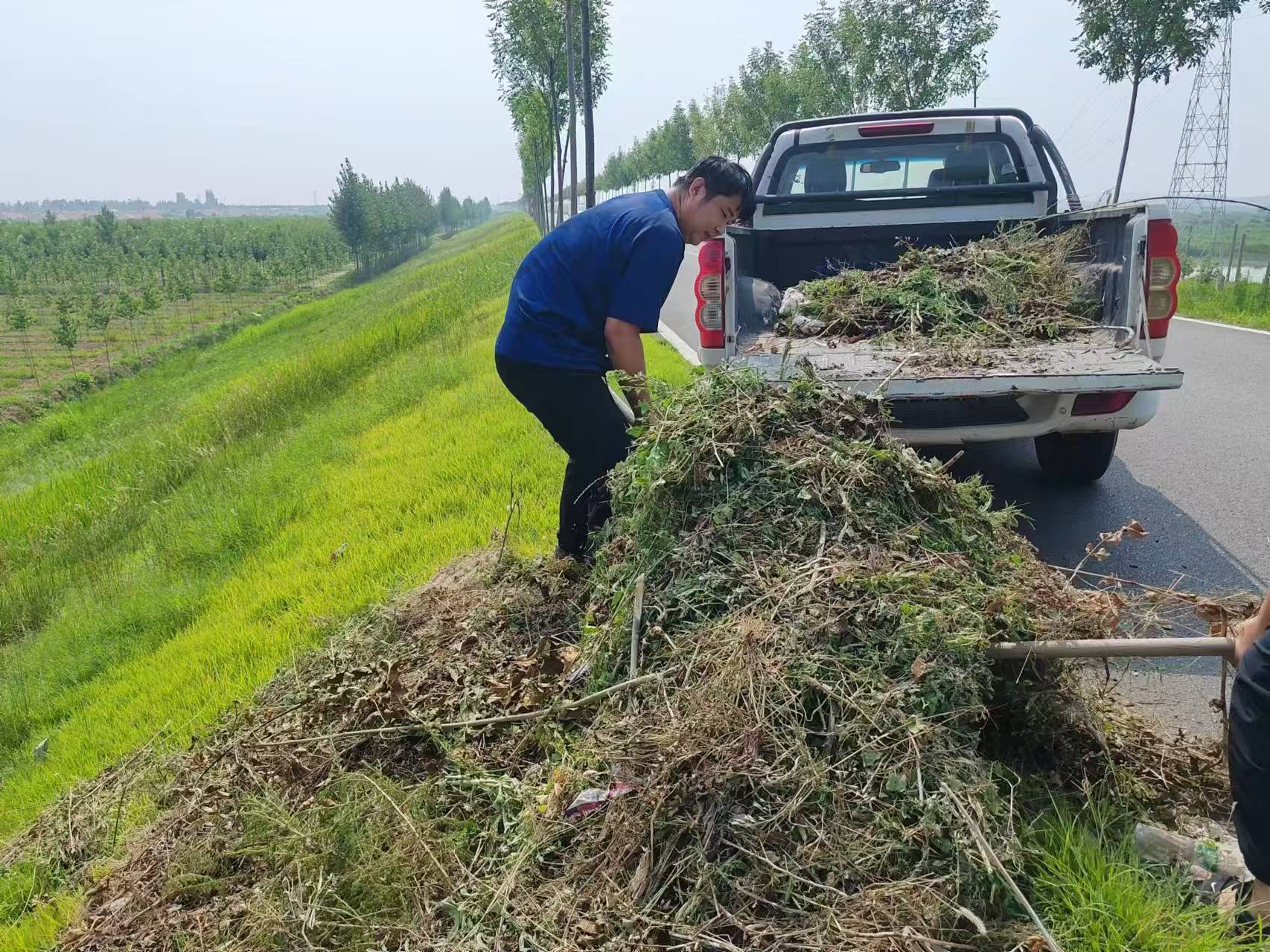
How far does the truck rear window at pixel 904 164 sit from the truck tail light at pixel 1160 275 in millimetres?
2155

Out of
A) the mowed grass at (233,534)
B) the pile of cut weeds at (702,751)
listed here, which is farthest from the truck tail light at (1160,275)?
the mowed grass at (233,534)

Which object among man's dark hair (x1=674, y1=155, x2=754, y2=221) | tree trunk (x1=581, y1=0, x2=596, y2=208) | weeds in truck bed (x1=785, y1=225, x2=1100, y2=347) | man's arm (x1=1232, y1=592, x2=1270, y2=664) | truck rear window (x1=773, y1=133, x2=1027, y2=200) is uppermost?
tree trunk (x1=581, y1=0, x2=596, y2=208)

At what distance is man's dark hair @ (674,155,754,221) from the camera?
334cm

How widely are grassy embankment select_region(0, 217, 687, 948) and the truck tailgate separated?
Answer: 1.91 m

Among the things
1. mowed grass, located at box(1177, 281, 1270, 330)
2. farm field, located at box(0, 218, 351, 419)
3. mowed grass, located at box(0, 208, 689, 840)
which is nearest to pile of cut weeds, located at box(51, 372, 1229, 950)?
mowed grass, located at box(0, 208, 689, 840)

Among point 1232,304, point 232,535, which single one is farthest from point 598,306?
point 1232,304

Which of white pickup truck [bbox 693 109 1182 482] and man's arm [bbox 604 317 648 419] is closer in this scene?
man's arm [bbox 604 317 648 419]

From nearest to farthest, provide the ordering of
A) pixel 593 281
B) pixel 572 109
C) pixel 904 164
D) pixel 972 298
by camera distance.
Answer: pixel 593 281 → pixel 972 298 → pixel 904 164 → pixel 572 109

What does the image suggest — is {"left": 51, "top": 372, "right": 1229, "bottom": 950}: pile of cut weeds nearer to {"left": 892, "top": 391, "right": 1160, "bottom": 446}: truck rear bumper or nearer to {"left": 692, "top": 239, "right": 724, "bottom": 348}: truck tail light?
{"left": 892, "top": 391, "right": 1160, "bottom": 446}: truck rear bumper

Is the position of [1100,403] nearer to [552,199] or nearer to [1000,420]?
[1000,420]

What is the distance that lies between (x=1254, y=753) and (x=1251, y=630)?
11.7 inches

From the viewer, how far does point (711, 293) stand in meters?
4.24

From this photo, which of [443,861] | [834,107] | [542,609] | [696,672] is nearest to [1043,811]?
[696,672]

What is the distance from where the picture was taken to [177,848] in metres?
2.56
